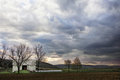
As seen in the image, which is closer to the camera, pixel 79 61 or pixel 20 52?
pixel 20 52

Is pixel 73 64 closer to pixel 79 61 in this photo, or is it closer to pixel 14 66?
pixel 79 61

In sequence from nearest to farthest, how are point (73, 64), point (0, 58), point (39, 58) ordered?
point (0, 58) < point (39, 58) < point (73, 64)

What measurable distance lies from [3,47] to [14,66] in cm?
1570

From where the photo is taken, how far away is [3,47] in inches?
3307

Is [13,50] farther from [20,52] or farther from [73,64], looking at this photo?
[73,64]

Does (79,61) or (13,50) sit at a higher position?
(13,50)

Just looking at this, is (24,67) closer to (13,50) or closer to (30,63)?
(30,63)

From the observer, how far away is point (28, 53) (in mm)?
84625

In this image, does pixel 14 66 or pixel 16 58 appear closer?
pixel 16 58

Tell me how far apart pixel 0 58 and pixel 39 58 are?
22460 mm

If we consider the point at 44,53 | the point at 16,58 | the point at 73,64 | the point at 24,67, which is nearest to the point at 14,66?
the point at 24,67

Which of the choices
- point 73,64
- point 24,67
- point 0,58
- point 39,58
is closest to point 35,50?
point 39,58

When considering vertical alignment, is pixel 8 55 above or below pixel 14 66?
above

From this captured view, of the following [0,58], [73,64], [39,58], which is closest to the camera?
[0,58]
